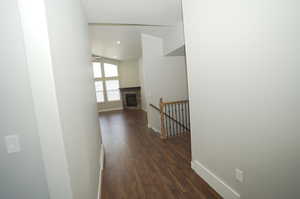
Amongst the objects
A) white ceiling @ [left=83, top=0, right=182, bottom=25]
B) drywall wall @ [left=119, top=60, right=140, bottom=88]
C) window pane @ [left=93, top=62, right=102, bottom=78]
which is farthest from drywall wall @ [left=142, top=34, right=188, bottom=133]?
window pane @ [left=93, top=62, right=102, bottom=78]

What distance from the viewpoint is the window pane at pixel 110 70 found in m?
8.72

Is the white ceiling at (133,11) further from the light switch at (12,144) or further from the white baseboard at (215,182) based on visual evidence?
the white baseboard at (215,182)

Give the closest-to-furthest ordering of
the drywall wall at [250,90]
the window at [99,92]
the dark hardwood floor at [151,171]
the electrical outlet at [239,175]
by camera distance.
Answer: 1. the drywall wall at [250,90]
2. the electrical outlet at [239,175]
3. the dark hardwood floor at [151,171]
4. the window at [99,92]

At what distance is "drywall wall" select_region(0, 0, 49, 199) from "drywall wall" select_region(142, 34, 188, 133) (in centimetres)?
383

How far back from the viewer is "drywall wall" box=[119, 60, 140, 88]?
8997 millimetres

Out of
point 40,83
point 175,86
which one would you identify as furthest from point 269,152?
point 175,86

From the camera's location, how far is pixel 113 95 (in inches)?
354

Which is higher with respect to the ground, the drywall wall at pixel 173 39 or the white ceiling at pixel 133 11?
the white ceiling at pixel 133 11

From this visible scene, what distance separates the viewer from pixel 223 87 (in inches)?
62.7

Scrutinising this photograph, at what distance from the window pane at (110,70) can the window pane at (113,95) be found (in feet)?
3.34

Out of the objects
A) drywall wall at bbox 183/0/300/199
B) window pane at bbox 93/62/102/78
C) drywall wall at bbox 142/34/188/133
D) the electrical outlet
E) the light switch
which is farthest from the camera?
window pane at bbox 93/62/102/78

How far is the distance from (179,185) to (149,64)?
3.45 m

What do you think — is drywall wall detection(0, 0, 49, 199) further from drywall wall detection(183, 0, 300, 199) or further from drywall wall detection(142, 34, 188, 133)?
drywall wall detection(142, 34, 188, 133)

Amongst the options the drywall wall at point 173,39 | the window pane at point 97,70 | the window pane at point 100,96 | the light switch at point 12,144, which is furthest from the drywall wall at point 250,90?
the window pane at point 100,96
